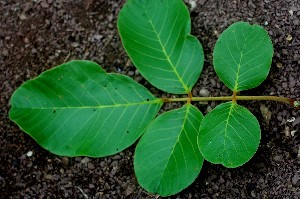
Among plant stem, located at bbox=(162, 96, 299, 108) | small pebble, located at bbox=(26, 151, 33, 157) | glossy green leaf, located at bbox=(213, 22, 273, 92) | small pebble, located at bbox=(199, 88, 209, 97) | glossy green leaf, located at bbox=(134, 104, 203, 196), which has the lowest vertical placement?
small pebble, located at bbox=(26, 151, 33, 157)

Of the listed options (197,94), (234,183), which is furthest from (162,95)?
(234,183)

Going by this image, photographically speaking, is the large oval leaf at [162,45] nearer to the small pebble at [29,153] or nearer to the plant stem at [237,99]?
the plant stem at [237,99]

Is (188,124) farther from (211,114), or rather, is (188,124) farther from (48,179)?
(48,179)

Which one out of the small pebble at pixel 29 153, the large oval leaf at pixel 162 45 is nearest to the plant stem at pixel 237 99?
the large oval leaf at pixel 162 45

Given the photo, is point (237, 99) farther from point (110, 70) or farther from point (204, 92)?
point (110, 70)

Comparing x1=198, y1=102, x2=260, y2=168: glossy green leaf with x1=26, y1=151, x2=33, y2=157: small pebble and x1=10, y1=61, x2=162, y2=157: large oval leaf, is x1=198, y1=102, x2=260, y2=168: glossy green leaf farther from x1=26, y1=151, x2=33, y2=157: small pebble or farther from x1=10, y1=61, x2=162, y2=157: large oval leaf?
x1=26, y1=151, x2=33, y2=157: small pebble

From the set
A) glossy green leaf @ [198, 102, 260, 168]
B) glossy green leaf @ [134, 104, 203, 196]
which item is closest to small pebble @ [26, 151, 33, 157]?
glossy green leaf @ [134, 104, 203, 196]

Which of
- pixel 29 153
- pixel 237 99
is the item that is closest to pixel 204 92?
pixel 237 99
